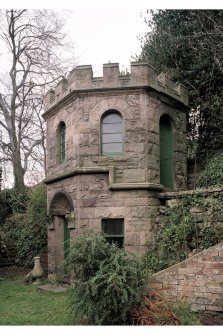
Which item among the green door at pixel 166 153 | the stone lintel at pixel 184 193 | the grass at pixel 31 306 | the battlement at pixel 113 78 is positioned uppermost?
the battlement at pixel 113 78

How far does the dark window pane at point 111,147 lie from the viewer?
10.6 meters

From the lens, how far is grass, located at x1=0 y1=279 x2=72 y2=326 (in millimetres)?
7371

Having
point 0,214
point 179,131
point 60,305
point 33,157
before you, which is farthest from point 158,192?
point 33,157

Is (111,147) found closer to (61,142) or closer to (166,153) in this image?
(166,153)

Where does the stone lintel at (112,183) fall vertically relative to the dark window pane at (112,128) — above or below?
below

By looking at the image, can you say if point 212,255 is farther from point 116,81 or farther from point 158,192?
point 116,81

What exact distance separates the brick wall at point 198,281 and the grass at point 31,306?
6.99 ft

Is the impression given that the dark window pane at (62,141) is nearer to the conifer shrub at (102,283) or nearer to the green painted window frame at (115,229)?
the green painted window frame at (115,229)

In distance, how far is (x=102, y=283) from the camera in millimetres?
6637

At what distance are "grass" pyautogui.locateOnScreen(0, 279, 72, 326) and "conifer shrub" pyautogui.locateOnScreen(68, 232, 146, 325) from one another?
57cm

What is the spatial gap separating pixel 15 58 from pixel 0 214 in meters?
8.85

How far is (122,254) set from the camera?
283 inches

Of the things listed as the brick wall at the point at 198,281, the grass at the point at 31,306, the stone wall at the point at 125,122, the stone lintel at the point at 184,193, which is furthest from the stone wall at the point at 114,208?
the brick wall at the point at 198,281

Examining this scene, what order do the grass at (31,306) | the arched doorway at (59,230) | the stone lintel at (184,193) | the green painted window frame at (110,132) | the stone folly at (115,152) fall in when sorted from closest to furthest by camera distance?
the grass at (31,306) < the stone lintel at (184,193) < the stone folly at (115,152) < the green painted window frame at (110,132) < the arched doorway at (59,230)
